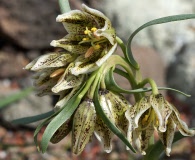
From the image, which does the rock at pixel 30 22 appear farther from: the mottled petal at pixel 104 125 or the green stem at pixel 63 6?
the mottled petal at pixel 104 125

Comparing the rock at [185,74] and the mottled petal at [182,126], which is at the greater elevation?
the mottled petal at [182,126]

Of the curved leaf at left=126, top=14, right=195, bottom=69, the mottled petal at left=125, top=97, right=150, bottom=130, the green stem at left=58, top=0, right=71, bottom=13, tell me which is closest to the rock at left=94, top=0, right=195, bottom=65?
the green stem at left=58, top=0, right=71, bottom=13

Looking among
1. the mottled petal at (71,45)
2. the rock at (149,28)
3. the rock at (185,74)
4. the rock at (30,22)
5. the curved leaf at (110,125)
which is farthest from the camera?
the rock at (149,28)

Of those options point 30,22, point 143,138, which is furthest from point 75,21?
point 30,22

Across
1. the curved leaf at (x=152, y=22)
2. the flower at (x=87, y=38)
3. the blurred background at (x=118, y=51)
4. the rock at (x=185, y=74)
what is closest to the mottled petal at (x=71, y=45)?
the flower at (x=87, y=38)

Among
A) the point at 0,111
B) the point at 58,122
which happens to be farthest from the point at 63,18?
the point at 0,111

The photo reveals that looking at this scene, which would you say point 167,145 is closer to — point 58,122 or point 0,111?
point 58,122

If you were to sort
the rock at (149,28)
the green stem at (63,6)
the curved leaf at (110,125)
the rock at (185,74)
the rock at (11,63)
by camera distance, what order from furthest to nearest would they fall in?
the rock at (149,28) → the rock at (185,74) → the rock at (11,63) → the green stem at (63,6) → the curved leaf at (110,125)
